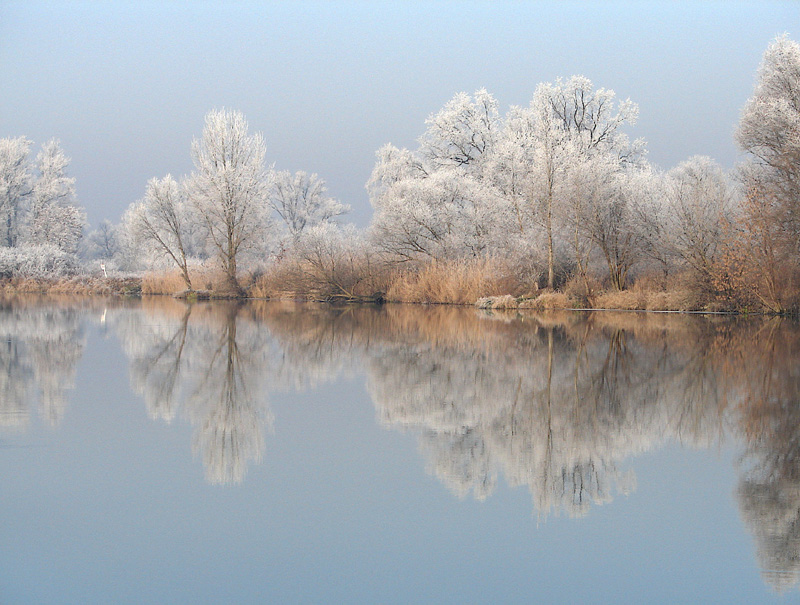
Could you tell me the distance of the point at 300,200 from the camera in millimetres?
64750

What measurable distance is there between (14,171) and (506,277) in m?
40.6

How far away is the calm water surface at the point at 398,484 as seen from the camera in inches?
122

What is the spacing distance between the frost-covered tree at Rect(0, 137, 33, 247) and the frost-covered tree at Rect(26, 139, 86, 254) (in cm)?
83

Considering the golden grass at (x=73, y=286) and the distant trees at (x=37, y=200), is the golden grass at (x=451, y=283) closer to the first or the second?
the golden grass at (x=73, y=286)

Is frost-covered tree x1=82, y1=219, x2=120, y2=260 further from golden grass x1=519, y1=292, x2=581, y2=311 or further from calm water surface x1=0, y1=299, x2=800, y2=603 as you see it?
calm water surface x1=0, y1=299, x2=800, y2=603

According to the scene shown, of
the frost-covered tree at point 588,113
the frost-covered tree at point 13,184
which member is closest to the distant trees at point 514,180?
the frost-covered tree at point 588,113

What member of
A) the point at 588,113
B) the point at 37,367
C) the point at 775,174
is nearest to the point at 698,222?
the point at 775,174

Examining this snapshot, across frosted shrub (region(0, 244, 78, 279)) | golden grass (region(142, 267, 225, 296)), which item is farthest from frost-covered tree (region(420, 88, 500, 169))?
frosted shrub (region(0, 244, 78, 279))

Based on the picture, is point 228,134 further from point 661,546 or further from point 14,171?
point 661,546

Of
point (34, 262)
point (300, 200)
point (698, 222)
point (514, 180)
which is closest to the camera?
point (698, 222)

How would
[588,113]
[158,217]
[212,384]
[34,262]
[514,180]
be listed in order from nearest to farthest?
[212,384]
[514,180]
[588,113]
[158,217]
[34,262]

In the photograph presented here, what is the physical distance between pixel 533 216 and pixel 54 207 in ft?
125

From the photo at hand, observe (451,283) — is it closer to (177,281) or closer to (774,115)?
(774,115)

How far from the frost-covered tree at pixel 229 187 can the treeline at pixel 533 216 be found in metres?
0.08
